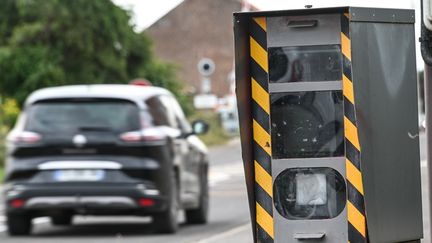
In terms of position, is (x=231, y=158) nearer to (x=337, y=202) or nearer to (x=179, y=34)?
(x=337, y=202)

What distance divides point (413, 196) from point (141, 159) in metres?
7.93

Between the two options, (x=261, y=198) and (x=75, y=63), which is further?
(x=75, y=63)

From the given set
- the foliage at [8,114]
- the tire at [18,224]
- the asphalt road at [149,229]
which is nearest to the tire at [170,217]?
the asphalt road at [149,229]

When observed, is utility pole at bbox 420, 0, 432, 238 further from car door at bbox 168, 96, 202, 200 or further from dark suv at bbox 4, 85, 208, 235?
car door at bbox 168, 96, 202, 200

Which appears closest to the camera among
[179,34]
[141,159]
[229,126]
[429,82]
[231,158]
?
[429,82]

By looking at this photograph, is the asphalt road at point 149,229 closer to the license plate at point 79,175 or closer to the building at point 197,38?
the license plate at point 79,175

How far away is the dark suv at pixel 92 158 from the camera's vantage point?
47.6 feet

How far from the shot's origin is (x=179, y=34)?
327 feet

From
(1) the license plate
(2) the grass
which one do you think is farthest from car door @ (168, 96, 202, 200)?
(2) the grass

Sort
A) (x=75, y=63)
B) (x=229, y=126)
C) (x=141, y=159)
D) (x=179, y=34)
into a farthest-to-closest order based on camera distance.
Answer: (x=179, y=34) < (x=229, y=126) < (x=75, y=63) < (x=141, y=159)

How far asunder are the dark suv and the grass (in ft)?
144

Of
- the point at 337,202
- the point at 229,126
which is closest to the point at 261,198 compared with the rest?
the point at 337,202

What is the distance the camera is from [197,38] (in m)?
99.1

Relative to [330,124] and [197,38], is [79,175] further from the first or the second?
[197,38]
